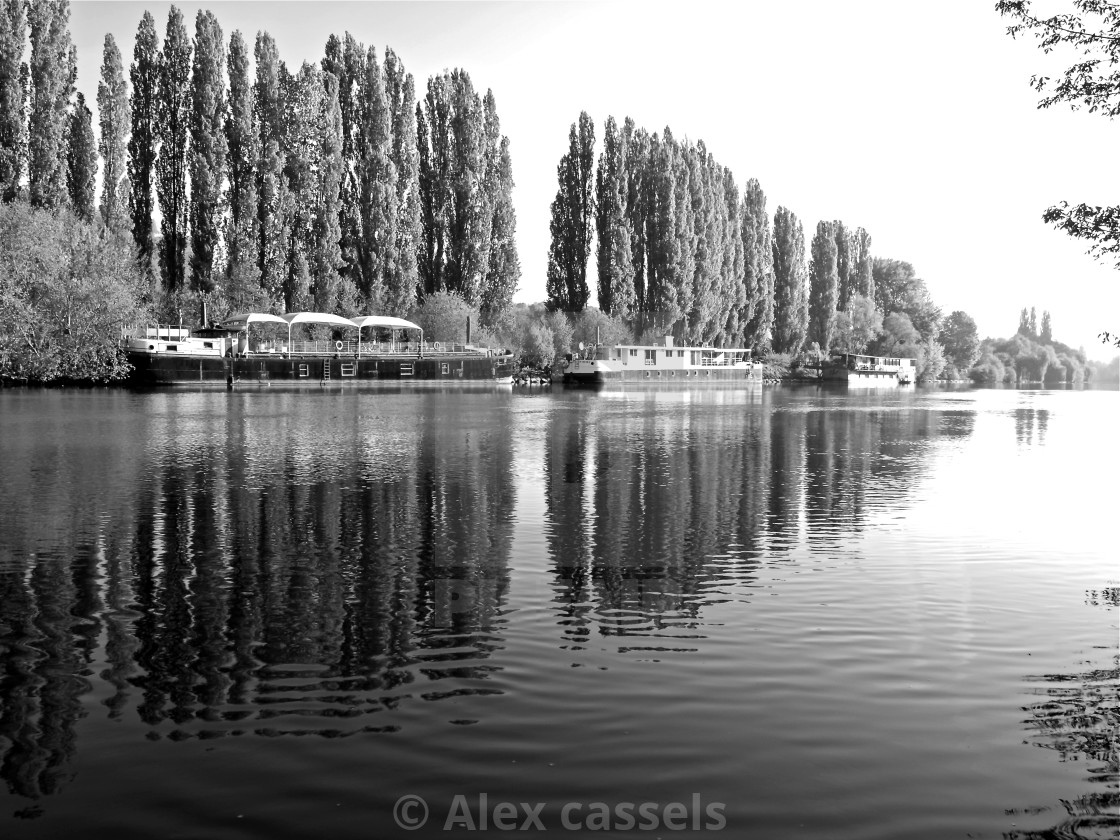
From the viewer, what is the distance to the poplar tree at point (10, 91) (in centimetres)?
5678

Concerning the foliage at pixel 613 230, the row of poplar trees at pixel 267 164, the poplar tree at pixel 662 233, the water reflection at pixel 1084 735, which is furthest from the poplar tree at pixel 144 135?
the water reflection at pixel 1084 735

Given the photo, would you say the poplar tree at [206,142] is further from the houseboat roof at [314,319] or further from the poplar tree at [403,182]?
the poplar tree at [403,182]

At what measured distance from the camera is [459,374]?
74.6 metres

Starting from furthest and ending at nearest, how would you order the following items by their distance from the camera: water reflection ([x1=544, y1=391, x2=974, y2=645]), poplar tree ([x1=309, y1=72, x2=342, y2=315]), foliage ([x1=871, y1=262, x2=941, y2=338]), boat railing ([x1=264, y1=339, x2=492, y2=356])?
1. foliage ([x1=871, y1=262, x2=941, y2=338])
2. boat railing ([x1=264, y1=339, x2=492, y2=356])
3. poplar tree ([x1=309, y1=72, x2=342, y2=315])
4. water reflection ([x1=544, y1=391, x2=974, y2=645])

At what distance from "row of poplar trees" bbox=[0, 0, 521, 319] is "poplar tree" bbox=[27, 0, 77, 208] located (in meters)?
0.09

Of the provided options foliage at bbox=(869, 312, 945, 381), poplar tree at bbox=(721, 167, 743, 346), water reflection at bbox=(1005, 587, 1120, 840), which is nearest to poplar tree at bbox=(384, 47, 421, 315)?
poplar tree at bbox=(721, 167, 743, 346)

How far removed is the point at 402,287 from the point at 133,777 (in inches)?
2616

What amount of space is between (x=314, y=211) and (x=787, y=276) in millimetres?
53065

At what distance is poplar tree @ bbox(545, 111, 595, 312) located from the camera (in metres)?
81.6

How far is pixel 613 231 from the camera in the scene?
265 ft

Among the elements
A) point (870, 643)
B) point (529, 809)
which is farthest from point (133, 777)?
point (870, 643)

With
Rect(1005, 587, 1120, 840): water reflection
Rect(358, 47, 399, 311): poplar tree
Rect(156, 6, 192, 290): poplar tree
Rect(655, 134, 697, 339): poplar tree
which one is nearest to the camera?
Rect(1005, 587, 1120, 840): water reflection

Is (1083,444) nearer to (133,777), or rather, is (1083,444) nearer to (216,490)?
(216,490)

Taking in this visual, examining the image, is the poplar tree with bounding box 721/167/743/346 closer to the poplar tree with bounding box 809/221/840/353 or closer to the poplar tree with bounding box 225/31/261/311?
the poplar tree with bounding box 809/221/840/353
